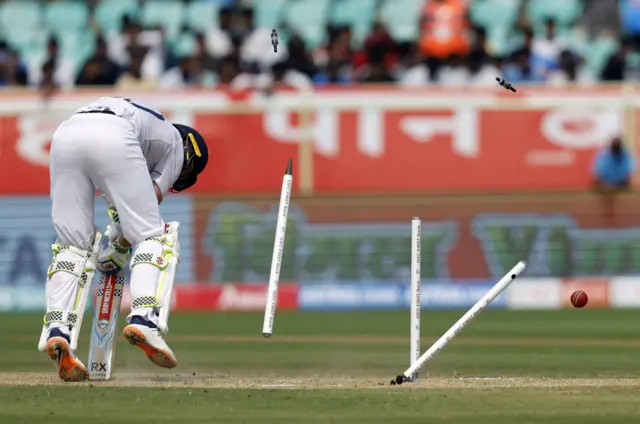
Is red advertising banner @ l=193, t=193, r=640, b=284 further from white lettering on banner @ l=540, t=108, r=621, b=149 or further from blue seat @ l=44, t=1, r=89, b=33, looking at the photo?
blue seat @ l=44, t=1, r=89, b=33

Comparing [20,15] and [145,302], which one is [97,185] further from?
[20,15]

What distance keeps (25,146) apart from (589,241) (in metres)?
7.51

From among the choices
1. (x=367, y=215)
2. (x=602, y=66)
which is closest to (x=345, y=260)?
(x=367, y=215)

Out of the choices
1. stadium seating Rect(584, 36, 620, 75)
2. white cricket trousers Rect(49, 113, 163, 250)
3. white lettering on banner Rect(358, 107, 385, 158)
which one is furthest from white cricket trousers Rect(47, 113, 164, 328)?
stadium seating Rect(584, 36, 620, 75)

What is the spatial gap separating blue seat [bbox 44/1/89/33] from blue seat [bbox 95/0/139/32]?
0.83ft

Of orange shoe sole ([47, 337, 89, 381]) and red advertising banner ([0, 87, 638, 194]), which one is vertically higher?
red advertising banner ([0, 87, 638, 194])

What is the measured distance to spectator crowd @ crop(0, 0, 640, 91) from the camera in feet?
67.2

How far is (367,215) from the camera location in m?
19.5

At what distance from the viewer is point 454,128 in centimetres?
1994

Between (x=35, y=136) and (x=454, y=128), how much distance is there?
5.56 meters

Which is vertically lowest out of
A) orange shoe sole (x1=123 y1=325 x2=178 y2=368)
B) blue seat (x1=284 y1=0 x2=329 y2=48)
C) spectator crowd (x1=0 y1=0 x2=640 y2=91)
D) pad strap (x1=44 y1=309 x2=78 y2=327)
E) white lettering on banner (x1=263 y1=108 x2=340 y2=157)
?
orange shoe sole (x1=123 y1=325 x2=178 y2=368)

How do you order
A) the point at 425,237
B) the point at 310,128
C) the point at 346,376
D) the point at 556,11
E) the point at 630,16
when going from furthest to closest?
the point at 556,11, the point at 630,16, the point at 310,128, the point at 425,237, the point at 346,376

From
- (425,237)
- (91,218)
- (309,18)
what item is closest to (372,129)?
(425,237)

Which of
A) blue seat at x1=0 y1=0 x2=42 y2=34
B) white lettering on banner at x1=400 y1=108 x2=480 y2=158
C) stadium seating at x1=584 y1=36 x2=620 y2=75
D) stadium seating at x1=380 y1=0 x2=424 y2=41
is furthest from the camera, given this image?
blue seat at x1=0 y1=0 x2=42 y2=34
